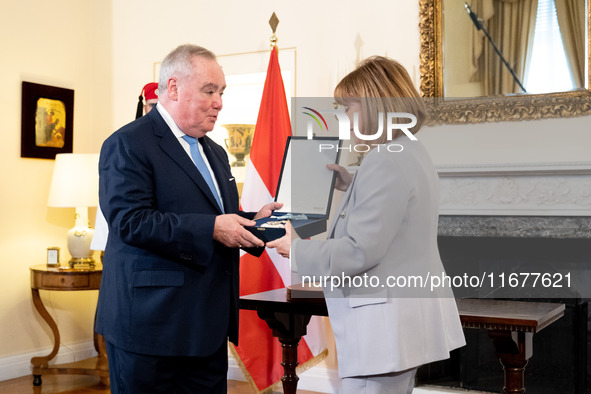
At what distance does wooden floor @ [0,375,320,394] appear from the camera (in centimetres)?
424

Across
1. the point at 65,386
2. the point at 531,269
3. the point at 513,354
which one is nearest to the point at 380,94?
the point at 513,354

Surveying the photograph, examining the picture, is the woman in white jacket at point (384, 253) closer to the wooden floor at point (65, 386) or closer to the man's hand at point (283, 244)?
the man's hand at point (283, 244)

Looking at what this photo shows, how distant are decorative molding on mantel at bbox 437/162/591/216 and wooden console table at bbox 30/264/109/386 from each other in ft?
7.42

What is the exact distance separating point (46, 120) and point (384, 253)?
370 cm

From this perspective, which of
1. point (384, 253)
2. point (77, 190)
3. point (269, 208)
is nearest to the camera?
point (384, 253)

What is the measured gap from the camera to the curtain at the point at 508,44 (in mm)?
3758

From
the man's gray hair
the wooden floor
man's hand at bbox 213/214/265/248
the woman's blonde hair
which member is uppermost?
the man's gray hair

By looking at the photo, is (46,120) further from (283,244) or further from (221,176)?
(283,244)

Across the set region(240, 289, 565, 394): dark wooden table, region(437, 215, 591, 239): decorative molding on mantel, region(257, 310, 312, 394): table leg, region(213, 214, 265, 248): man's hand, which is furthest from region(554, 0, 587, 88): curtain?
region(213, 214, 265, 248): man's hand

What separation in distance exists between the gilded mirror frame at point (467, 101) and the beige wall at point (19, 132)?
2.48 m

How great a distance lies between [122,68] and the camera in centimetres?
518

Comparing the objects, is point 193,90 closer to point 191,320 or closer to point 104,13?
point 191,320

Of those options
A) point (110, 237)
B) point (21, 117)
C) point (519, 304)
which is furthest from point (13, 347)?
point (519, 304)

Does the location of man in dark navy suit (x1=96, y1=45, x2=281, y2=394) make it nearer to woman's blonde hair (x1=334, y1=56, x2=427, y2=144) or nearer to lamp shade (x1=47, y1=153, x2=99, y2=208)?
woman's blonde hair (x1=334, y1=56, x2=427, y2=144)
